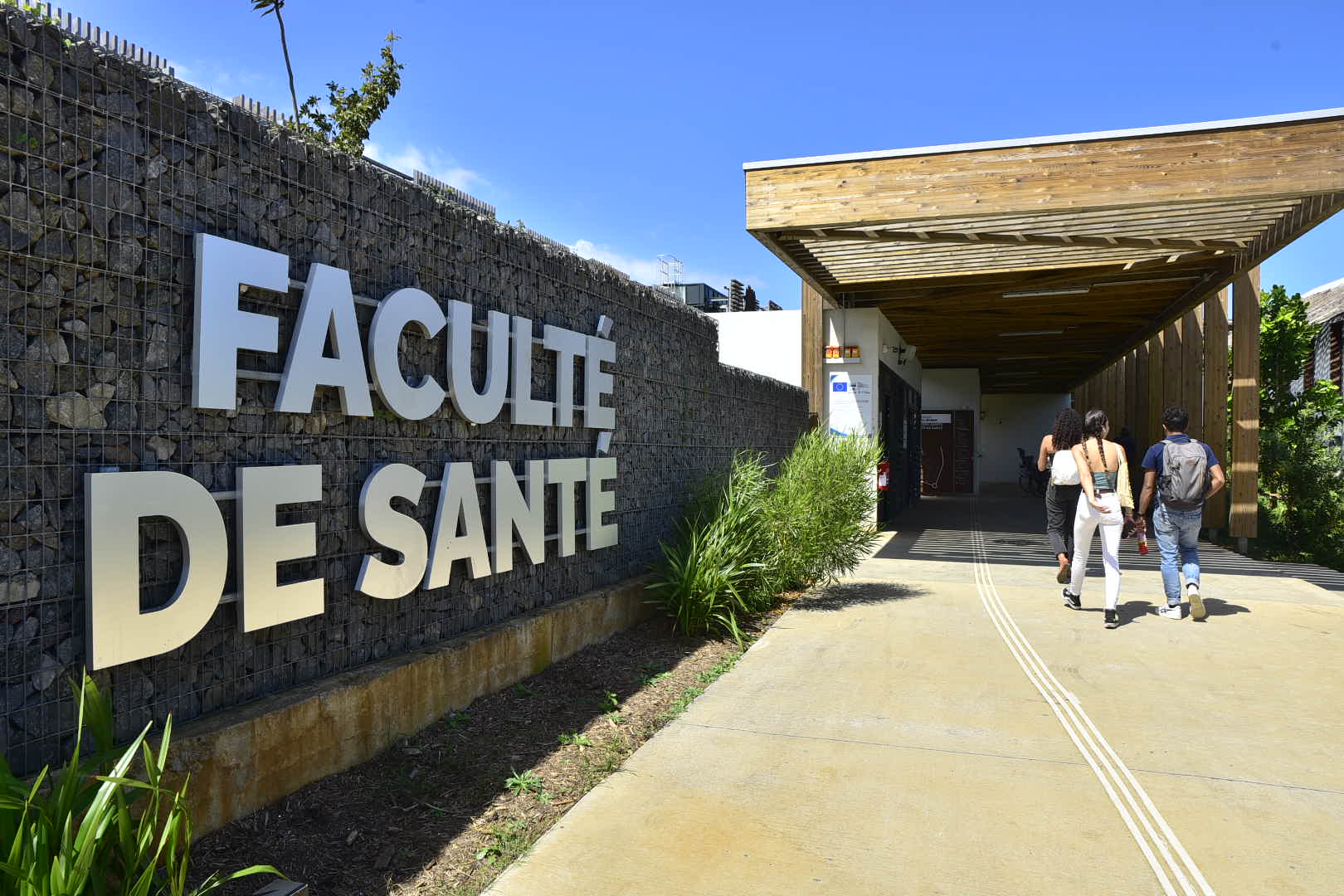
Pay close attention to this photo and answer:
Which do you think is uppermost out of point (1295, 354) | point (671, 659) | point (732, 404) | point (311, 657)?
point (1295, 354)

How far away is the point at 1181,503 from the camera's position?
6660 millimetres

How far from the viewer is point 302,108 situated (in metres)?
15.9

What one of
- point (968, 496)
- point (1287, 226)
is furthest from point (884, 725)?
point (968, 496)

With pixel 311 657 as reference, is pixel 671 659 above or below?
below

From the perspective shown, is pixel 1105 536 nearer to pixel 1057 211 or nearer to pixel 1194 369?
pixel 1057 211

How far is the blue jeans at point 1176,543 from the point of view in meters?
6.69

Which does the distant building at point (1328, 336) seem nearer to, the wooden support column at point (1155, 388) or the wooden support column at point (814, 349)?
the wooden support column at point (1155, 388)

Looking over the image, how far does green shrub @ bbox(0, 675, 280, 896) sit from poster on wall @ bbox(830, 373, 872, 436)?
11.3 metres

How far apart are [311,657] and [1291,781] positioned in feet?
13.3

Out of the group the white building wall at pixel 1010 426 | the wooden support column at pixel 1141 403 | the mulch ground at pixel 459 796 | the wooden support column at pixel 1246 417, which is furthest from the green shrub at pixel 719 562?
the white building wall at pixel 1010 426

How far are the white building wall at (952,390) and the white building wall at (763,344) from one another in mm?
9495

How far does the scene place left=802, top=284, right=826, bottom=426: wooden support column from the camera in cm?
1295

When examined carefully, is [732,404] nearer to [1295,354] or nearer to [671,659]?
[671,659]

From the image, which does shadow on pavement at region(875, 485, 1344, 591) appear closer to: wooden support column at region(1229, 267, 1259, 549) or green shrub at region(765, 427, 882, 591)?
wooden support column at region(1229, 267, 1259, 549)
